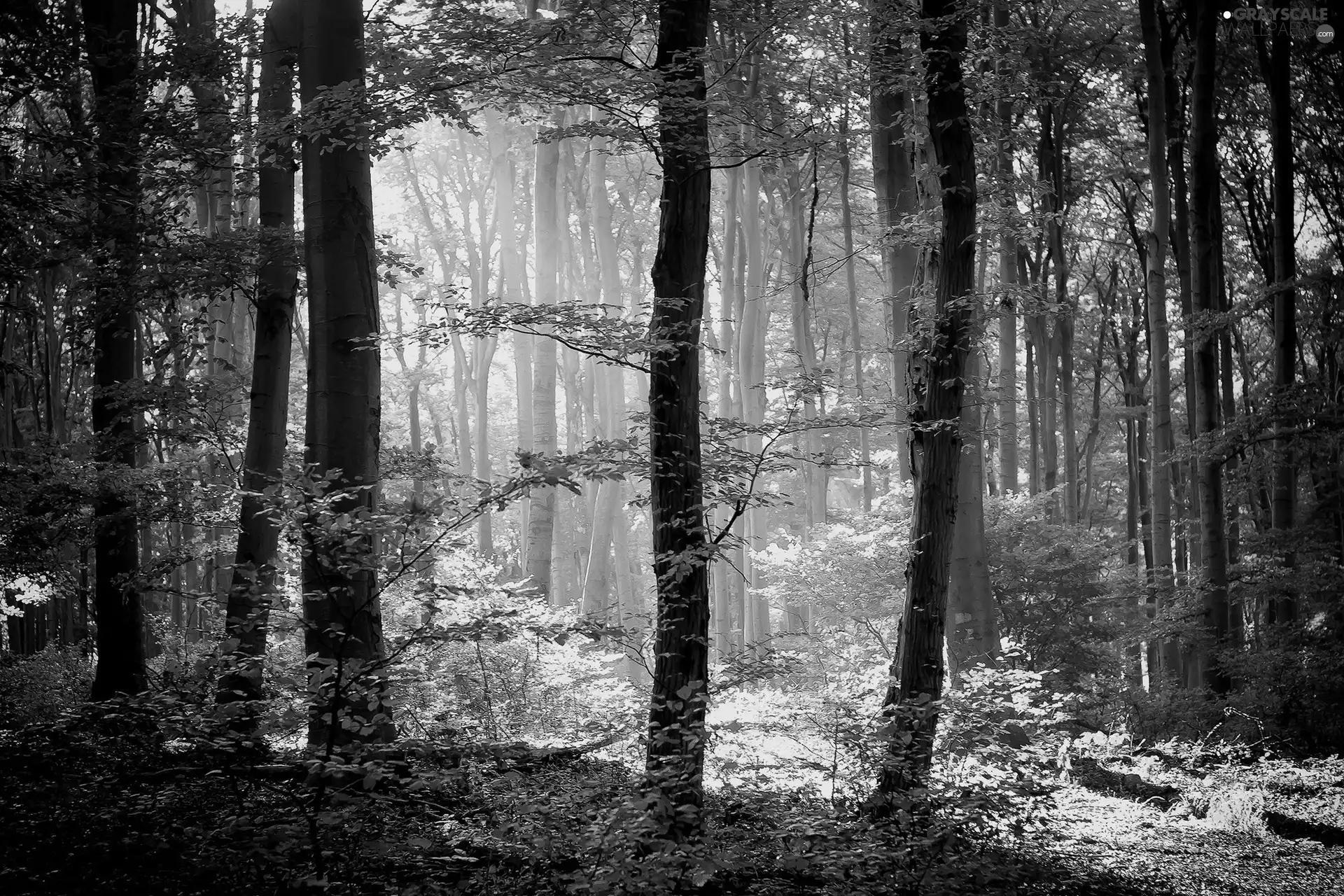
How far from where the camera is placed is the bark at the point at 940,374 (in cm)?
713

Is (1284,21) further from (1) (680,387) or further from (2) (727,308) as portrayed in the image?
(2) (727,308)

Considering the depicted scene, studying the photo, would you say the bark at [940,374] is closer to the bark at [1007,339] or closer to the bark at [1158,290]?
the bark at [1007,339]

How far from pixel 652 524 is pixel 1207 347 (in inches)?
297

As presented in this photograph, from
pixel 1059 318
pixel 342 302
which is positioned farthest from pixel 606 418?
pixel 342 302

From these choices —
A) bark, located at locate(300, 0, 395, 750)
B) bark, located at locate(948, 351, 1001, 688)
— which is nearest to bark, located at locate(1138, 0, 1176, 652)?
bark, located at locate(948, 351, 1001, 688)

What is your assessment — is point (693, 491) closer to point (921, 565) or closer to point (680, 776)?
point (680, 776)

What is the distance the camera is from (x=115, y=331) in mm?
9180

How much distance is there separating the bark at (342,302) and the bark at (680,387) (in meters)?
1.76

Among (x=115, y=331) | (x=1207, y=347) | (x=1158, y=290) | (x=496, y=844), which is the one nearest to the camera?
(x=496, y=844)

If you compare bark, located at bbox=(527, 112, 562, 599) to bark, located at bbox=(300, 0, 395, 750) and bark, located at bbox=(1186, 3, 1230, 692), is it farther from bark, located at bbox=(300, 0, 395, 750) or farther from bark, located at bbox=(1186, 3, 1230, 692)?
bark, located at bbox=(1186, 3, 1230, 692)

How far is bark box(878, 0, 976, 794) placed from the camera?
7129 millimetres

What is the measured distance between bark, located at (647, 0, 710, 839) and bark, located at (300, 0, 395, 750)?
5.76 feet

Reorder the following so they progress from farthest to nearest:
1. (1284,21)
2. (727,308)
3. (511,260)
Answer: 1. (511,260)
2. (727,308)
3. (1284,21)

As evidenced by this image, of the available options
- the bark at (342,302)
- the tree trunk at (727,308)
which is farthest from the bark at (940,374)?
the tree trunk at (727,308)
